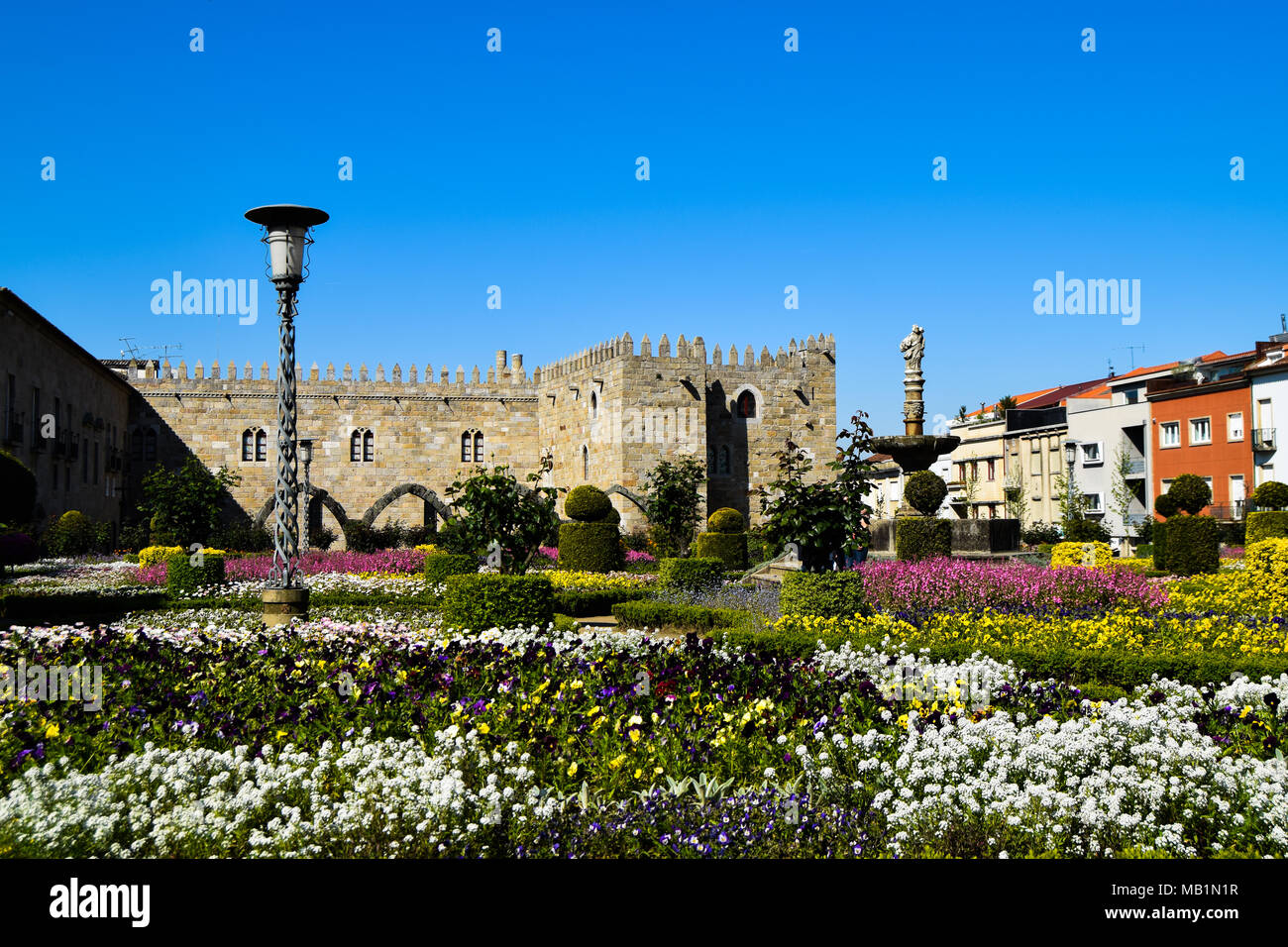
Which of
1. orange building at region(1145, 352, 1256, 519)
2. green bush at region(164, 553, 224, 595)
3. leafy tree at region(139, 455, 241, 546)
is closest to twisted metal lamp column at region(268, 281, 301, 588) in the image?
green bush at region(164, 553, 224, 595)

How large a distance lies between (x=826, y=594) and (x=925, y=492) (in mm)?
8295

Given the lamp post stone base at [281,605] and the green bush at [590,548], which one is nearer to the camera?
the lamp post stone base at [281,605]

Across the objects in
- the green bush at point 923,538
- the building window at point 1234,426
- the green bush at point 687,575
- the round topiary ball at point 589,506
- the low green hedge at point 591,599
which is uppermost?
the building window at point 1234,426

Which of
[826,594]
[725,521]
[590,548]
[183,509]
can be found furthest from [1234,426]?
[183,509]

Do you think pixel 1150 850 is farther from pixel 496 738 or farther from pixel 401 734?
pixel 401 734

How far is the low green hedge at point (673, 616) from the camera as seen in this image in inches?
487

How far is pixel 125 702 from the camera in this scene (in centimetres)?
609

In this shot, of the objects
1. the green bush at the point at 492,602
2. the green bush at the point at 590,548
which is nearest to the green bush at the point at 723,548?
the green bush at the point at 590,548

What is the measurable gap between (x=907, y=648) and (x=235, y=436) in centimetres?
3407

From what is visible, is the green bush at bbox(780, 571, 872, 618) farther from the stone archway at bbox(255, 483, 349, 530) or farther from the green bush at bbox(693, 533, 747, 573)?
the stone archway at bbox(255, 483, 349, 530)

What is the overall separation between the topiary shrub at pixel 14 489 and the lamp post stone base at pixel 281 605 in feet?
25.3

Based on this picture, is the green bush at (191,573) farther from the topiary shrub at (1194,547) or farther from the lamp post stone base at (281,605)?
the topiary shrub at (1194,547)

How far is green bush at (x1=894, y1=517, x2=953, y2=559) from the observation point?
58.7 ft
